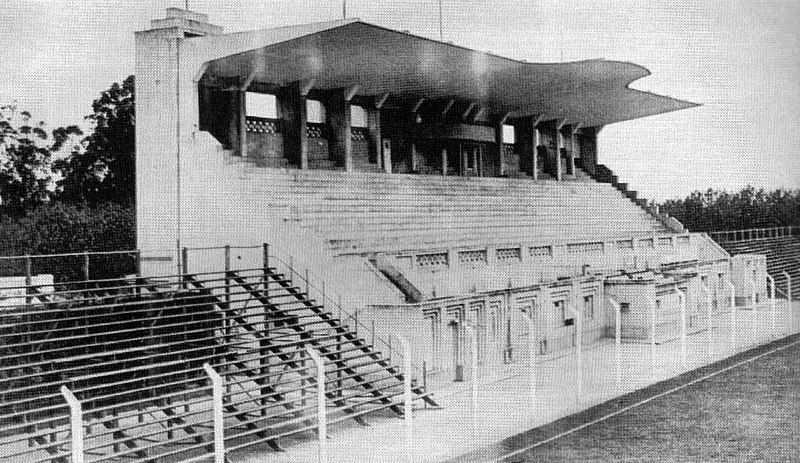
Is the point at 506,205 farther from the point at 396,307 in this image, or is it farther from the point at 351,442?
the point at 351,442

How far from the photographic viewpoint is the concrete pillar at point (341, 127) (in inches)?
1247

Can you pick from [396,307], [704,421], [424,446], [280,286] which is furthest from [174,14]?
[704,421]

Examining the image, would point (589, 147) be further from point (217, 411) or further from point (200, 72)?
point (217, 411)

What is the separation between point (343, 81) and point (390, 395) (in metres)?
14.6

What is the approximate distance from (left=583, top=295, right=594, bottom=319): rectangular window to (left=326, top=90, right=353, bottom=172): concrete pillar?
8782mm

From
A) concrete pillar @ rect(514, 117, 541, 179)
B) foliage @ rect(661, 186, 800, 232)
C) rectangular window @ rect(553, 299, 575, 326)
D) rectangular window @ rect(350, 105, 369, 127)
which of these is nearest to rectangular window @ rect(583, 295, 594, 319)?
rectangular window @ rect(553, 299, 575, 326)

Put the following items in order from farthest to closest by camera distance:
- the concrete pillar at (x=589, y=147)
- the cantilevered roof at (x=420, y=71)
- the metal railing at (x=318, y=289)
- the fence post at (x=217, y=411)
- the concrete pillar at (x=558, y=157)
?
the concrete pillar at (x=589, y=147) < the concrete pillar at (x=558, y=157) < the cantilevered roof at (x=420, y=71) < the metal railing at (x=318, y=289) < the fence post at (x=217, y=411)

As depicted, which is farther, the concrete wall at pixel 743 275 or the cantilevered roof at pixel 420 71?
the concrete wall at pixel 743 275

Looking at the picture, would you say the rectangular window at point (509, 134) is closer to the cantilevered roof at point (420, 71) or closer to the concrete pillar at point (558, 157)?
the cantilevered roof at point (420, 71)

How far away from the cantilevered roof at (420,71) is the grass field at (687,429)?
1215cm

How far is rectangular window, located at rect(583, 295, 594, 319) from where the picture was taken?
29183 mm

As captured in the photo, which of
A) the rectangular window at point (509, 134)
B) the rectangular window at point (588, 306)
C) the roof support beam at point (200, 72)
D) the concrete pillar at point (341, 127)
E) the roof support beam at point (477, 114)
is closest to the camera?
the roof support beam at point (200, 72)

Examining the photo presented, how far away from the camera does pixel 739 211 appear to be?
7044 cm

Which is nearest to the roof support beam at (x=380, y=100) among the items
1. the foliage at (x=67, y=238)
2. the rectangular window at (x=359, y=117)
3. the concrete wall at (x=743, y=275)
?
the rectangular window at (x=359, y=117)
